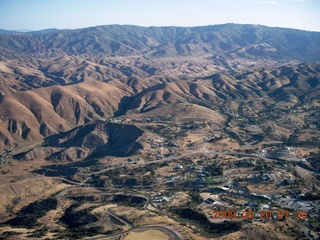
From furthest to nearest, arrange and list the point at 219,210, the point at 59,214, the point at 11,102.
Result: the point at 11,102 → the point at 59,214 → the point at 219,210

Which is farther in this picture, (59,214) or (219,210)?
(59,214)

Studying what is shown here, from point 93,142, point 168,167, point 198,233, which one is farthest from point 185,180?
point 93,142

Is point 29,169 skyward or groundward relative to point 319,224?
groundward

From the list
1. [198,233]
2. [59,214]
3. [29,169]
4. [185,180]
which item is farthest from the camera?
[29,169]

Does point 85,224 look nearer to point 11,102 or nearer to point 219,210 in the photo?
point 219,210
